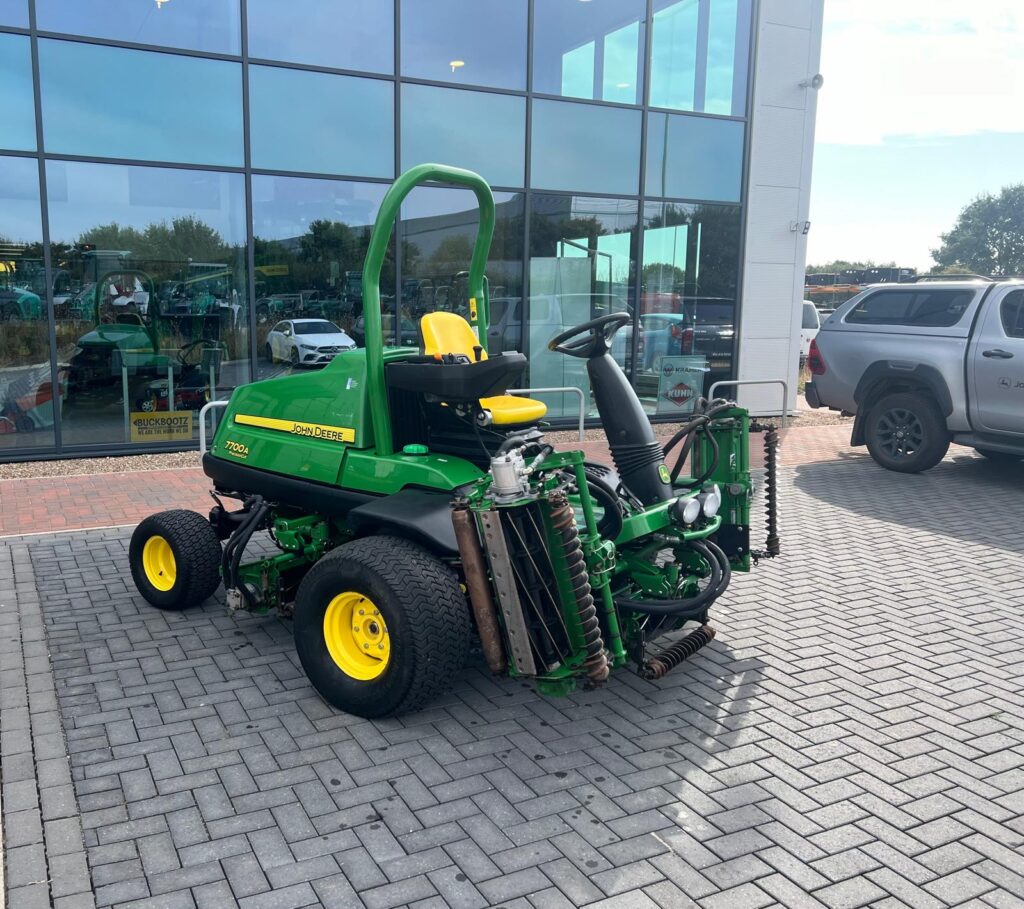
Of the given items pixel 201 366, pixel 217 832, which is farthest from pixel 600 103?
pixel 217 832

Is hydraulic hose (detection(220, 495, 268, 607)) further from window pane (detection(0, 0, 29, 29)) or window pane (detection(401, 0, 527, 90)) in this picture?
window pane (detection(401, 0, 527, 90))

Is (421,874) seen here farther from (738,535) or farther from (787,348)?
(787,348)

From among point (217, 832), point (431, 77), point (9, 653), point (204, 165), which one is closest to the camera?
point (217, 832)

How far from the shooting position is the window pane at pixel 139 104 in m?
9.35

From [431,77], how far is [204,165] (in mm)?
2921

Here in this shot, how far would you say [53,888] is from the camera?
293 cm

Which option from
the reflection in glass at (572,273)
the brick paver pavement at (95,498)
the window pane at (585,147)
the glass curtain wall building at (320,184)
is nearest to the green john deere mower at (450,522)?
the brick paver pavement at (95,498)

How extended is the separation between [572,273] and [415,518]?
8736mm

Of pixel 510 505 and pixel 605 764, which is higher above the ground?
pixel 510 505

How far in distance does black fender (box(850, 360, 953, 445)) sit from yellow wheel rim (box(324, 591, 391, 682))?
7398 mm

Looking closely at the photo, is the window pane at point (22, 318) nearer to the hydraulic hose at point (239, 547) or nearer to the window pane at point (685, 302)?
the hydraulic hose at point (239, 547)

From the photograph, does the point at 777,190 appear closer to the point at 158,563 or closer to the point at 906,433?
the point at 906,433

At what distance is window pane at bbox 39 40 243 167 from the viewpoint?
9.35 m

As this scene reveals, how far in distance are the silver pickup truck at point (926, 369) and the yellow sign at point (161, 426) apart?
7.19 meters
